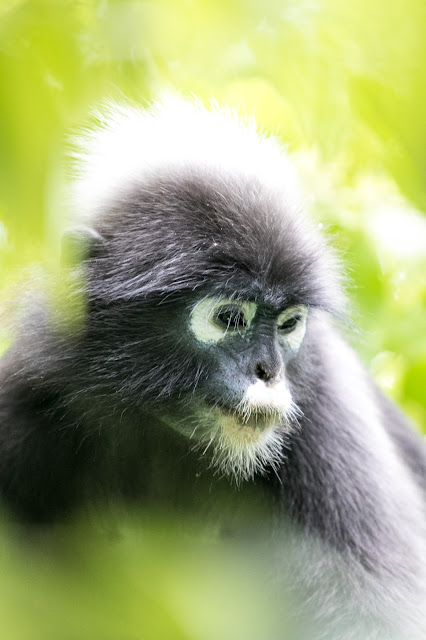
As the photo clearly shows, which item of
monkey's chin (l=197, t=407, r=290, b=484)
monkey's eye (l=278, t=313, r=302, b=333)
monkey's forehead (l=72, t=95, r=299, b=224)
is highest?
monkey's forehead (l=72, t=95, r=299, b=224)

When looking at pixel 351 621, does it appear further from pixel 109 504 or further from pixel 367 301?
pixel 367 301

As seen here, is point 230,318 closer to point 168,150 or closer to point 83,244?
point 83,244

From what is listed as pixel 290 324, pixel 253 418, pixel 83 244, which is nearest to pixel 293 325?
pixel 290 324

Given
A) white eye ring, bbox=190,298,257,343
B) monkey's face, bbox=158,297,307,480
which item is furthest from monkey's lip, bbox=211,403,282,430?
white eye ring, bbox=190,298,257,343

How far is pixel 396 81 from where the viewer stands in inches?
33.8

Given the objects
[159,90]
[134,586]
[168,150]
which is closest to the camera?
[159,90]

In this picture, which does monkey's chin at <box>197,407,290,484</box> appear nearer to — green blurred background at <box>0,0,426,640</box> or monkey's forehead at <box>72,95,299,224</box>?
green blurred background at <box>0,0,426,640</box>

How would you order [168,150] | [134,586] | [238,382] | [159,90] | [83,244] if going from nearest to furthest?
[159,90], [134,586], [238,382], [83,244], [168,150]

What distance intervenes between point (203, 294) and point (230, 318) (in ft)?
0.41

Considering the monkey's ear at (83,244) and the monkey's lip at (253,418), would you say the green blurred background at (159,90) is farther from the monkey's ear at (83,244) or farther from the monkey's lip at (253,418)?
the monkey's ear at (83,244)

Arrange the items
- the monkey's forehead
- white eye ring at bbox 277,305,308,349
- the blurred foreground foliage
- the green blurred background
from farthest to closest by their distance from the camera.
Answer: the monkey's forehead, white eye ring at bbox 277,305,308,349, the blurred foreground foliage, the green blurred background

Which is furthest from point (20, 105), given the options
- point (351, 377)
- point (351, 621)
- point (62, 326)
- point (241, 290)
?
point (351, 377)

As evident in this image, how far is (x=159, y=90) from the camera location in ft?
5.01

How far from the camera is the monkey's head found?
2.75 metres
